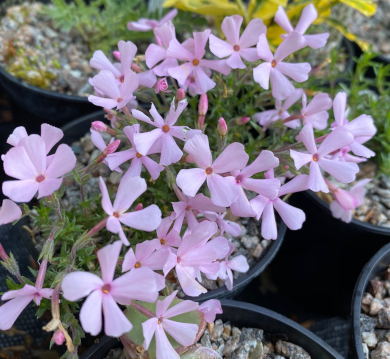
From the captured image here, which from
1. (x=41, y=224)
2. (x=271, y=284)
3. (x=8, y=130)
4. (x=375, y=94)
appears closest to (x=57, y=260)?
(x=41, y=224)

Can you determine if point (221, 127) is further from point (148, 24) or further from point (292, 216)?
point (148, 24)

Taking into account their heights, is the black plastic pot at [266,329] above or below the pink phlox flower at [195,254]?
below

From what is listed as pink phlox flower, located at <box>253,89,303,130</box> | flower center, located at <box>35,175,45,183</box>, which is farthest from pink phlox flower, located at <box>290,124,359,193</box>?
flower center, located at <box>35,175,45,183</box>

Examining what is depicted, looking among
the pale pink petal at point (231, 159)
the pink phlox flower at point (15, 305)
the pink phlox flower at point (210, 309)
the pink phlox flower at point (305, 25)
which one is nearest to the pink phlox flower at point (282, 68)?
the pink phlox flower at point (305, 25)

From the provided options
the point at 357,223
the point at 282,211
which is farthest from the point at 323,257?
the point at 282,211

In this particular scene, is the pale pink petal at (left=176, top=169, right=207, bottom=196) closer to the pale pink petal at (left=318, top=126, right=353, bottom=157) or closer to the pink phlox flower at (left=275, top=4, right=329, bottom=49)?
the pale pink petal at (left=318, top=126, right=353, bottom=157)

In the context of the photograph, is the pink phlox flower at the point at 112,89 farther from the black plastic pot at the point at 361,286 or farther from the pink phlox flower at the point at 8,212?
the black plastic pot at the point at 361,286
